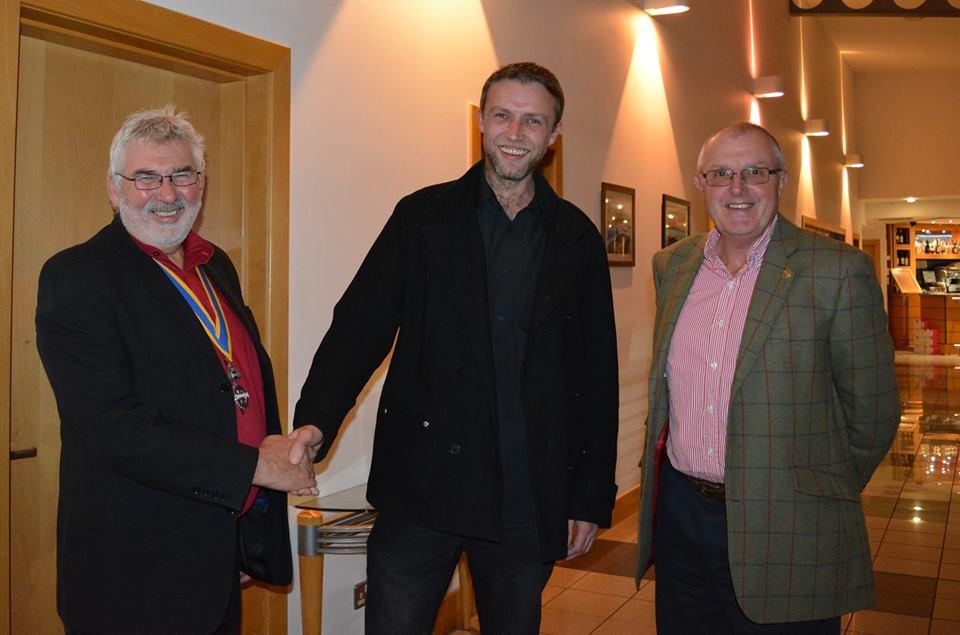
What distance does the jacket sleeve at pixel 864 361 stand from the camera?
6.76 ft

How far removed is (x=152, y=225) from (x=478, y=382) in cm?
75

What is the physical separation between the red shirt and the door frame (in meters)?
0.60

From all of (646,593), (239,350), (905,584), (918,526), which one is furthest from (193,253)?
(918,526)

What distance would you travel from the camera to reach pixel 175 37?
2627mm

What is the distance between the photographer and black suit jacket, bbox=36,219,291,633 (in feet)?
5.47

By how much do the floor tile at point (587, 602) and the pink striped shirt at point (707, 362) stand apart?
6.84ft

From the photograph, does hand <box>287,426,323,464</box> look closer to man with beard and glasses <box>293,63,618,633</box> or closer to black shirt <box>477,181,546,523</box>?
man with beard and glasses <box>293,63,618,633</box>

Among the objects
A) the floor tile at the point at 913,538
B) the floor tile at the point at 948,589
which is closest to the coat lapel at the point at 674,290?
the floor tile at the point at 948,589

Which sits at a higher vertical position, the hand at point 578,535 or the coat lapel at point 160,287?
the coat lapel at point 160,287

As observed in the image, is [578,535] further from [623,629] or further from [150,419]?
[623,629]

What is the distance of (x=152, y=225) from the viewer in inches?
73.8

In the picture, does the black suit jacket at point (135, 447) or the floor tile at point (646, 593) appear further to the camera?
the floor tile at point (646, 593)

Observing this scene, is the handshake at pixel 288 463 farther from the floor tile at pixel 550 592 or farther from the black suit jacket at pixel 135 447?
the floor tile at pixel 550 592

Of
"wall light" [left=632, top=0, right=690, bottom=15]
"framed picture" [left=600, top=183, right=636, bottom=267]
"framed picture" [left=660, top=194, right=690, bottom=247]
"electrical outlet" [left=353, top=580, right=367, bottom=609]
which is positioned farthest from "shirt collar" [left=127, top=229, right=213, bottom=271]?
"framed picture" [left=660, top=194, right=690, bottom=247]
